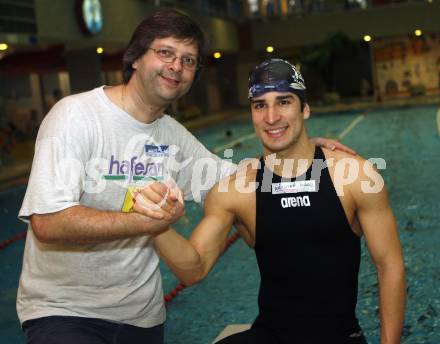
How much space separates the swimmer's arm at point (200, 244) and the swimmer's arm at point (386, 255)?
25.4 inches

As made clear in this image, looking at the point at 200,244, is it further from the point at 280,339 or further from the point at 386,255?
the point at 386,255

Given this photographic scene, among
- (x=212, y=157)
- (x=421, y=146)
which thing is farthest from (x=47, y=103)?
(x=212, y=157)

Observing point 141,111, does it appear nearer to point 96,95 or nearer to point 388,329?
point 96,95

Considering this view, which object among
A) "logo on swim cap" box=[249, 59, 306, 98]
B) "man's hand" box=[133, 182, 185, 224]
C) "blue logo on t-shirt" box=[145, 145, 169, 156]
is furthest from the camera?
"blue logo on t-shirt" box=[145, 145, 169, 156]

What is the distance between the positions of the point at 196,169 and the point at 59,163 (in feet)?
3.28

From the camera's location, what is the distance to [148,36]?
278 cm

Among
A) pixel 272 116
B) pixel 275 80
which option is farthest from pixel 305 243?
pixel 275 80

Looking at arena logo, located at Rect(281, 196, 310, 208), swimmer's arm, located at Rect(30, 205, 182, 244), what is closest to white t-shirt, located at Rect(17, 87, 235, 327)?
swimmer's arm, located at Rect(30, 205, 182, 244)

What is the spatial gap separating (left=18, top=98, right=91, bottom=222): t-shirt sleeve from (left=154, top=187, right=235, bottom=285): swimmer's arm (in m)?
0.42

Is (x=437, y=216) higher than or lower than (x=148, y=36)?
lower

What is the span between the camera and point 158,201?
80.5 inches

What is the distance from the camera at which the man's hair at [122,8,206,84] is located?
275 cm

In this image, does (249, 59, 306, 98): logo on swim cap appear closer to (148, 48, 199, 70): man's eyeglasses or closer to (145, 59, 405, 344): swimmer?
(145, 59, 405, 344): swimmer

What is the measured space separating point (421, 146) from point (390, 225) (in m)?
11.9
